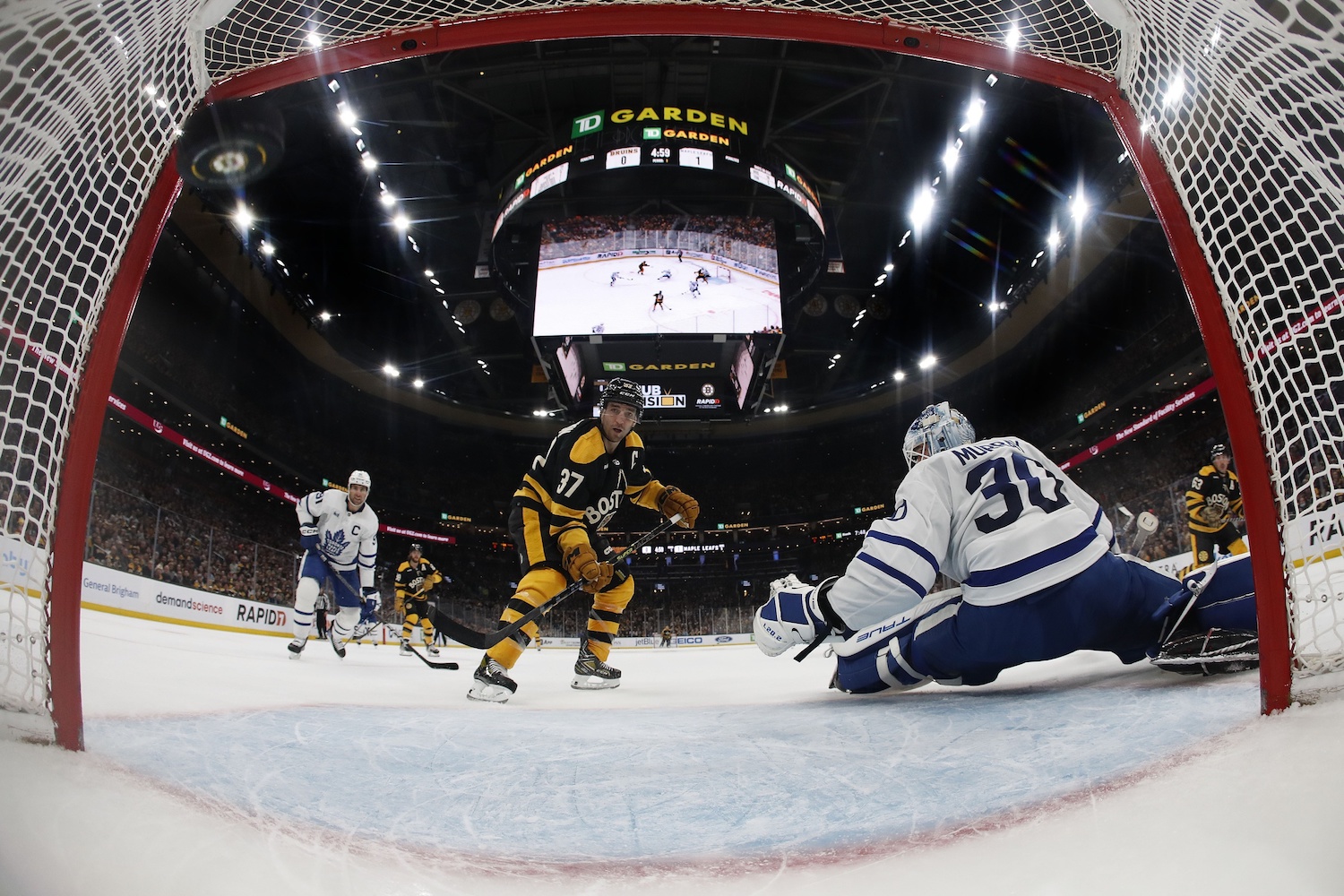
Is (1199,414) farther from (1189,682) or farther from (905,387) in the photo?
(1189,682)

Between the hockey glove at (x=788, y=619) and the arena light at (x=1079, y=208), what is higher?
the arena light at (x=1079, y=208)

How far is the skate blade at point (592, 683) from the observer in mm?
3342

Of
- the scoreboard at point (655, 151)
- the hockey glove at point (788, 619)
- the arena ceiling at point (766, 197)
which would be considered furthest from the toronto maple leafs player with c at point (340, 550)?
the arena ceiling at point (766, 197)

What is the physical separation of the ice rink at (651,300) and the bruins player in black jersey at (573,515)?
235 inches

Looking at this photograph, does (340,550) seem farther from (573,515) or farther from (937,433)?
(937,433)

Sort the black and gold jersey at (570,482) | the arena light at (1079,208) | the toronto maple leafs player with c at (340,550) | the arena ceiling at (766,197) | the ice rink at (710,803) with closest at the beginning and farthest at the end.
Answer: the ice rink at (710,803)
the black and gold jersey at (570,482)
the toronto maple leafs player with c at (340,550)
the arena ceiling at (766,197)
the arena light at (1079,208)

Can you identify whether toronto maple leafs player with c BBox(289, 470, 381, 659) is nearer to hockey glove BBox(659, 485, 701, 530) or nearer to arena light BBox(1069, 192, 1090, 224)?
hockey glove BBox(659, 485, 701, 530)

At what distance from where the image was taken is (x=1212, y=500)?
5.87 metres

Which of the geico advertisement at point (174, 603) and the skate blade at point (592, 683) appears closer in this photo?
the skate blade at point (592, 683)

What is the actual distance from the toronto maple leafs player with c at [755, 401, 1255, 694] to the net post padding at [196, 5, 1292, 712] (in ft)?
1.92

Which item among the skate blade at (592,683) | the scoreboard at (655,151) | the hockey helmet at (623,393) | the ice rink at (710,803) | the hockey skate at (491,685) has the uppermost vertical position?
the scoreboard at (655,151)

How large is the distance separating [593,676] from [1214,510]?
5858 mm

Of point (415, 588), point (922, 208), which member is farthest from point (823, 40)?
point (922, 208)

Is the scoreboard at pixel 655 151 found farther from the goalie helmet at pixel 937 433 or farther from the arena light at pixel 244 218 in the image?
the goalie helmet at pixel 937 433
